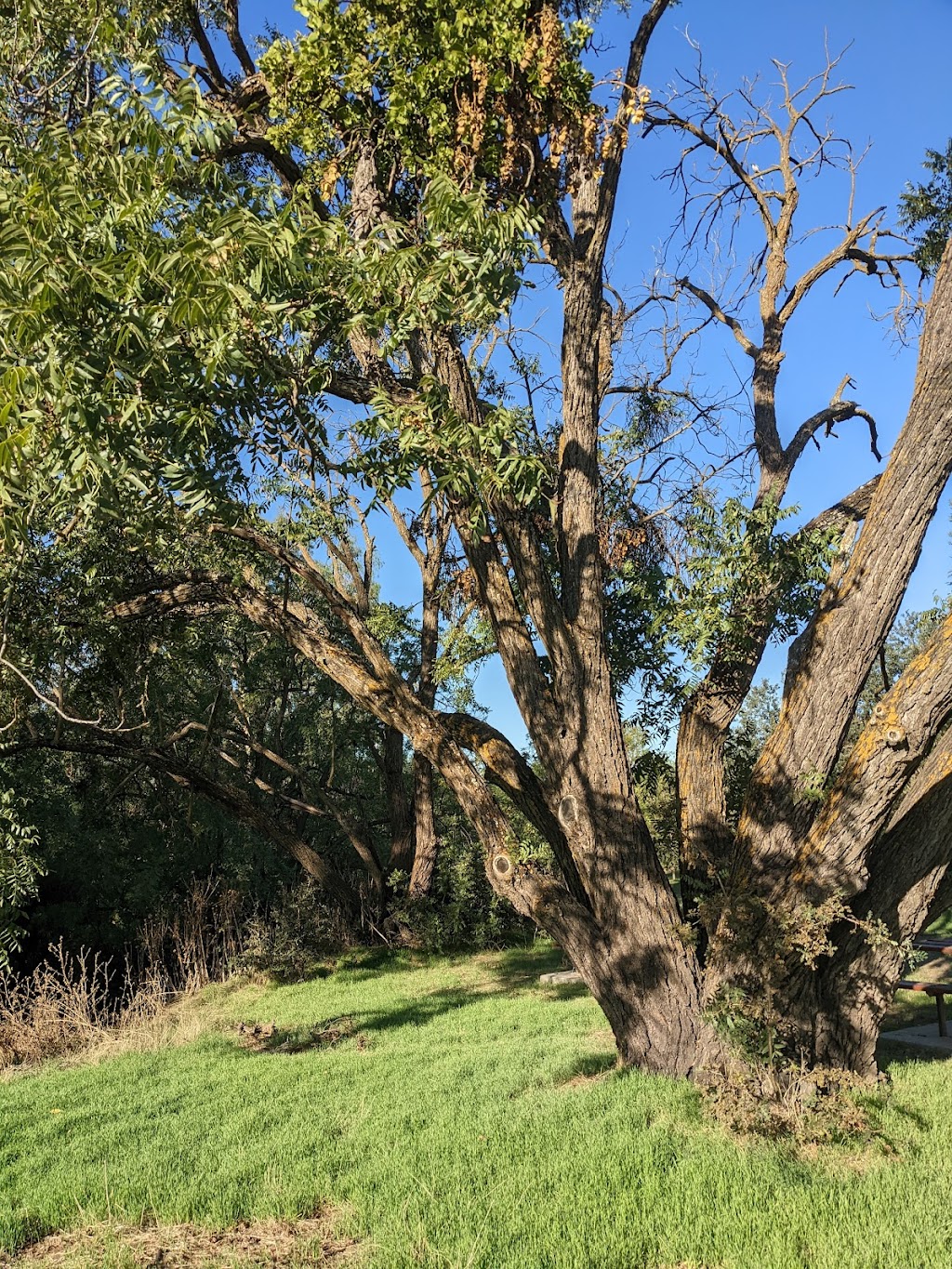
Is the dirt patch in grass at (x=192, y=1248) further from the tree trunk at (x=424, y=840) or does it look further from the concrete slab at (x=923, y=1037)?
the tree trunk at (x=424, y=840)

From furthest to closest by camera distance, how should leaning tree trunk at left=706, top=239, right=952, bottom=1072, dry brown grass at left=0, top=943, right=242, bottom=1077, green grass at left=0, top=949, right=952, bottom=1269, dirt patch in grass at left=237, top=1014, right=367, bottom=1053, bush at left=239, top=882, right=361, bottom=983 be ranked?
1. bush at left=239, top=882, right=361, bottom=983
2. dry brown grass at left=0, top=943, right=242, bottom=1077
3. dirt patch in grass at left=237, top=1014, right=367, bottom=1053
4. leaning tree trunk at left=706, top=239, right=952, bottom=1072
5. green grass at left=0, top=949, right=952, bottom=1269

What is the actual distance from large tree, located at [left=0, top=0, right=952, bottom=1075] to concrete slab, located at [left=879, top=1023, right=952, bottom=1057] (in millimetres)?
1965

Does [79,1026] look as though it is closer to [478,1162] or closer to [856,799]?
[478,1162]

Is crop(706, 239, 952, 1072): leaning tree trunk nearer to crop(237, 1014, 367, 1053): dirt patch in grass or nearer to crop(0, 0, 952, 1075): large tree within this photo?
crop(0, 0, 952, 1075): large tree

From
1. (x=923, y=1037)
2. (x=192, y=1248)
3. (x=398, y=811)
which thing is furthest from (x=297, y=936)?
(x=192, y=1248)

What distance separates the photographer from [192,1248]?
4.36m

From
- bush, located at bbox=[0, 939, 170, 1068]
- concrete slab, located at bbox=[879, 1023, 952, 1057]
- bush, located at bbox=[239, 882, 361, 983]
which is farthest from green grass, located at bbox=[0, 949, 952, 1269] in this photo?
bush, located at bbox=[239, 882, 361, 983]

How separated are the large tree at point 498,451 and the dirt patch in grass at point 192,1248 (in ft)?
8.75

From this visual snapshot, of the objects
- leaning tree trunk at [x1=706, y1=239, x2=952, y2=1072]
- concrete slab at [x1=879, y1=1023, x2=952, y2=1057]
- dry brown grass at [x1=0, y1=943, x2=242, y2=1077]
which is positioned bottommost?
concrete slab at [x1=879, y1=1023, x2=952, y2=1057]

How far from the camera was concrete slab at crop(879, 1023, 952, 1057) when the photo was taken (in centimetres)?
782

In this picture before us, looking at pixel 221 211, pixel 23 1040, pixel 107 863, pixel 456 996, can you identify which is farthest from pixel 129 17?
pixel 107 863

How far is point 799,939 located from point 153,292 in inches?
199

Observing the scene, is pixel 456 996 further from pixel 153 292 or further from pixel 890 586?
pixel 153 292

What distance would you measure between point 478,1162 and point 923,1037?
4980mm
